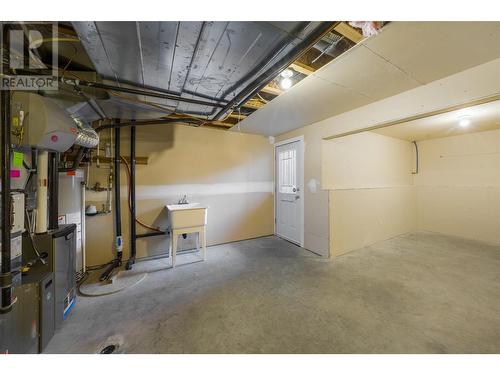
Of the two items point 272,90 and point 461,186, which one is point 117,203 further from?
point 461,186

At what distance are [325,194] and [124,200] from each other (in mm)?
3245

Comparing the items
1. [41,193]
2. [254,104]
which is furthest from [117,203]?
[254,104]

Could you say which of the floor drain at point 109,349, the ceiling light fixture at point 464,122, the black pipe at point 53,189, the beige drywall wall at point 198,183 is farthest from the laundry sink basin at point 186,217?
the ceiling light fixture at point 464,122

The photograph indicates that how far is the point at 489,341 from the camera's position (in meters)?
1.41

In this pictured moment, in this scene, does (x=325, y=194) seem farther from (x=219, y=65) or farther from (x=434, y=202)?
(x=434, y=202)

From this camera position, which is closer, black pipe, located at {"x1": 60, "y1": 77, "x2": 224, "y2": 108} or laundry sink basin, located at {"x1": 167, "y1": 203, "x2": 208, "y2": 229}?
black pipe, located at {"x1": 60, "y1": 77, "x2": 224, "y2": 108}

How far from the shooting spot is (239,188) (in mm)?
3912

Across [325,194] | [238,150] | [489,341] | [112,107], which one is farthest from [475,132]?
[112,107]

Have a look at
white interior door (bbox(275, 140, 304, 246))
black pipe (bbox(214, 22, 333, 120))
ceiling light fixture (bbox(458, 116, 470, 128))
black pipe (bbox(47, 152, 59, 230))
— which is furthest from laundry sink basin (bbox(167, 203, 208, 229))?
ceiling light fixture (bbox(458, 116, 470, 128))

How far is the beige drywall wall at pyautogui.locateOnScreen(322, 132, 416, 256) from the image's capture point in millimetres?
3166

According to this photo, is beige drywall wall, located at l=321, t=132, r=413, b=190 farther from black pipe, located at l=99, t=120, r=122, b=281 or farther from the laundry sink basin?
black pipe, located at l=99, t=120, r=122, b=281

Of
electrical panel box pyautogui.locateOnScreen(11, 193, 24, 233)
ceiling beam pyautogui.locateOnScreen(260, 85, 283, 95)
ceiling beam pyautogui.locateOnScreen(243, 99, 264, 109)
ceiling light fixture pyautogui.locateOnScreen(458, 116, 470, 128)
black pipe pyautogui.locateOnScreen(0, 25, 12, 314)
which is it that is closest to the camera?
black pipe pyautogui.locateOnScreen(0, 25, 12, 314)

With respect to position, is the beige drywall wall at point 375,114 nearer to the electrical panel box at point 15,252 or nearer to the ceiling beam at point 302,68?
the ceiling beam at point 302,68

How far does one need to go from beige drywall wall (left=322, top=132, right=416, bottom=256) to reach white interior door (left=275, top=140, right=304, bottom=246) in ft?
2.00
